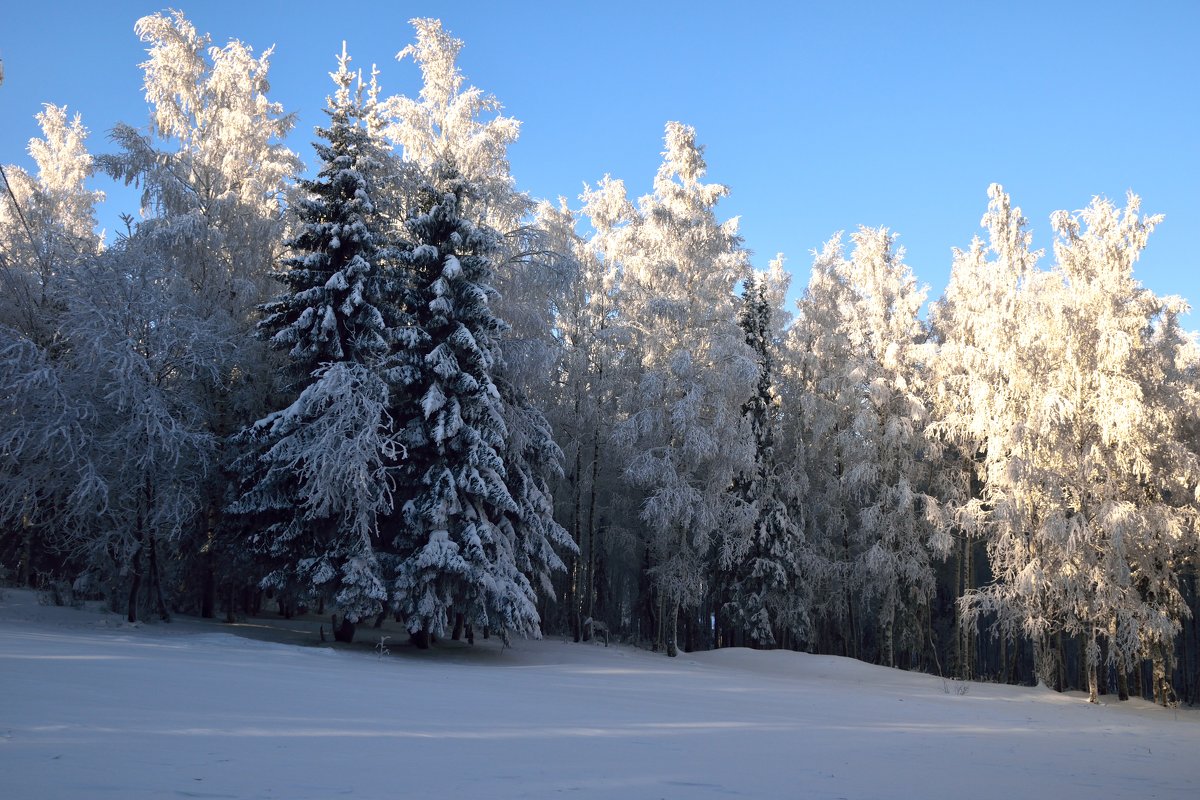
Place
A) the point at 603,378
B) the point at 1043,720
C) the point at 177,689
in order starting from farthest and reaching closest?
the point at 603,378 → the point at 1043,720 → the point at 177,689

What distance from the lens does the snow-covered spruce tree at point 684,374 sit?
21.9 meters

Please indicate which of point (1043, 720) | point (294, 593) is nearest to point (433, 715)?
point (294, 593)

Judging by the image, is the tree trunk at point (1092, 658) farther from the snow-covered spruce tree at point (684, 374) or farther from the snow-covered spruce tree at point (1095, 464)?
the snow-covered spruce tree at point (684, 374)

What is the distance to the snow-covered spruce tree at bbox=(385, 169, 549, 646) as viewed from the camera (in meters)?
15.0

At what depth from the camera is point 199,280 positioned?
1914 centimetres

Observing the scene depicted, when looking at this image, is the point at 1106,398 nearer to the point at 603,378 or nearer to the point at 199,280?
the point at 603,378

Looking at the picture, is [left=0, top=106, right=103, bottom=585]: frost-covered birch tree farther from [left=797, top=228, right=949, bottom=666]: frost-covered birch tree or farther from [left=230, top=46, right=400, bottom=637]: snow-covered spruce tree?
[left=797, top=228, right=949, bottom=666]: frost-covered birch tree

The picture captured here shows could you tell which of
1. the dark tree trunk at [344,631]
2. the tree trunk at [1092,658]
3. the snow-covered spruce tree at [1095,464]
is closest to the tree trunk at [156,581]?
the dark tree trunk at [344,631]

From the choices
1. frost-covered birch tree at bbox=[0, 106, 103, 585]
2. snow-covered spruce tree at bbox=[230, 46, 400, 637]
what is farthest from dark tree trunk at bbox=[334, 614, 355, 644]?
frost-covered birch tree at bbox=[0, 106, 103, 585]

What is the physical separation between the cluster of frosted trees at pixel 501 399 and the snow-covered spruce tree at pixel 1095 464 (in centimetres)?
8

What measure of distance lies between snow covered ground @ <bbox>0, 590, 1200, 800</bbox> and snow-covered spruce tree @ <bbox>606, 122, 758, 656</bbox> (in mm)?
8966

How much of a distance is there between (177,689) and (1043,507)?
18.4 m

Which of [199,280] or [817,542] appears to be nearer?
[199,280]

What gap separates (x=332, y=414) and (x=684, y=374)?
10.6 metres
